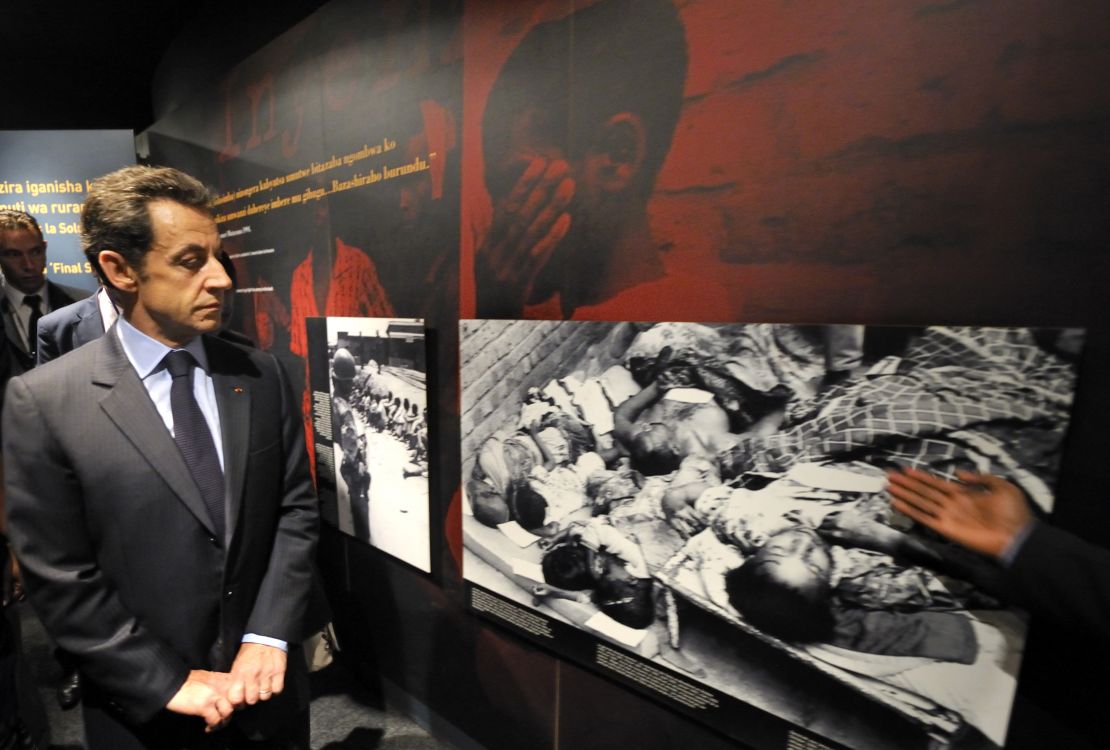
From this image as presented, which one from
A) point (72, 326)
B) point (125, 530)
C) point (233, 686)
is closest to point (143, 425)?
point (125, 530)

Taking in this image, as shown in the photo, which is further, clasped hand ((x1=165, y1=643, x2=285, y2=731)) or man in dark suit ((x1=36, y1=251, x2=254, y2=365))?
man in dark suit ((x1=36, y1=251, x2=254, y2=365))

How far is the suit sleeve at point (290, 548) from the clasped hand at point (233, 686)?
0.18ft

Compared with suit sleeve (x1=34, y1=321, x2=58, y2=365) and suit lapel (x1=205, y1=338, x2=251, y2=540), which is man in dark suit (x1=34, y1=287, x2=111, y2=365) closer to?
suit sleeve (x1=34, y1=321, x2=58, y2=365)

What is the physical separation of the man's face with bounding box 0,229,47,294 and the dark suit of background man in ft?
8.61

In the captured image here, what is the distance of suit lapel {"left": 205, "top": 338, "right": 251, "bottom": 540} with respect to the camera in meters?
1.25

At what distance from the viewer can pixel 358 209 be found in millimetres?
2240

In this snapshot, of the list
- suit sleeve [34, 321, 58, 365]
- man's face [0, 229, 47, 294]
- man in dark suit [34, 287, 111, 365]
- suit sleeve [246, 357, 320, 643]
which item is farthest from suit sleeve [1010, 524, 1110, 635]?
man's face [0, 229, 47, 294]

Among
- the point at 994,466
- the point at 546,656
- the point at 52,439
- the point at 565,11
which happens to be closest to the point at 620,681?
the point at 546,656

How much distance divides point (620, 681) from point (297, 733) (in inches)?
38.9

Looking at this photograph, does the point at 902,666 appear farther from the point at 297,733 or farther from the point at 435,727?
the point at 435,727

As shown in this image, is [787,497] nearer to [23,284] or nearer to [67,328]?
[67,328]

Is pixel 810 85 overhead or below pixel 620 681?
overhead

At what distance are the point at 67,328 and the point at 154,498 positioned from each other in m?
1.84

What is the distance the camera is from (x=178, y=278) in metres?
1.20
